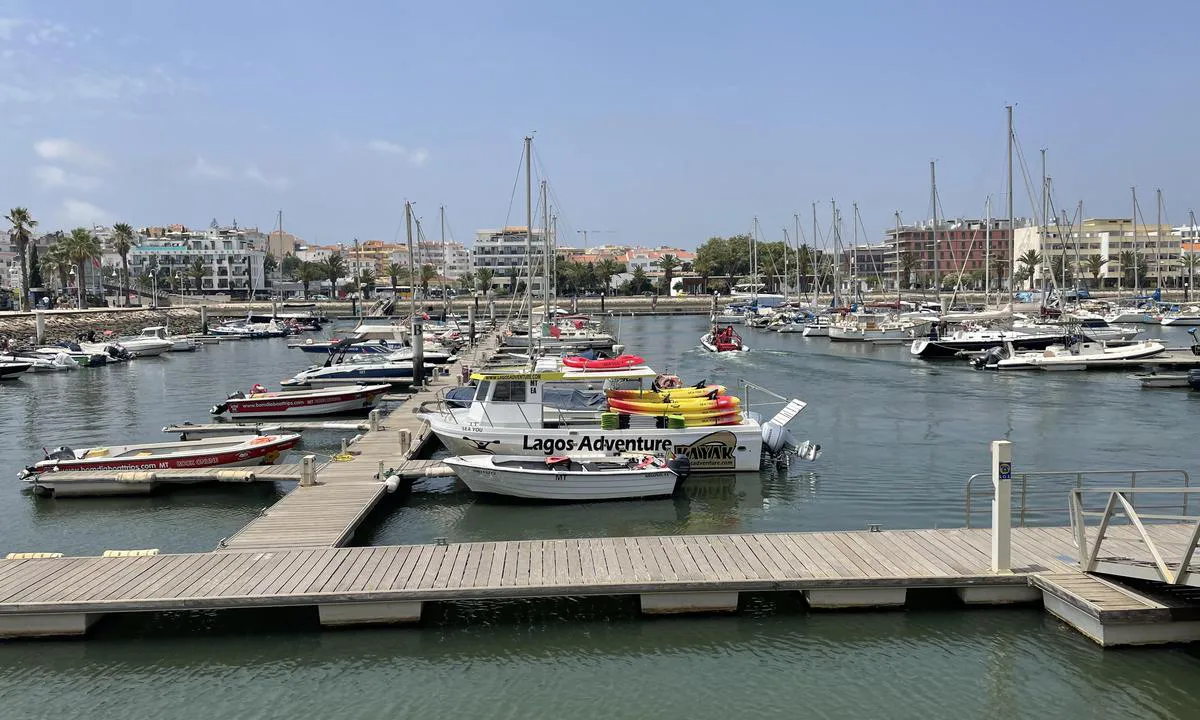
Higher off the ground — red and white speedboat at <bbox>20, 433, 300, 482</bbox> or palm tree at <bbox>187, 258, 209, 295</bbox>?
palm tree at <bbox>187, 258, 209, 295</bbox>

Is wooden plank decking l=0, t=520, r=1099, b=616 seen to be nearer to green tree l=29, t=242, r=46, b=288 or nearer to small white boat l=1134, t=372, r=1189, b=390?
small white boat l=1134, t=372, r=1189, b=390

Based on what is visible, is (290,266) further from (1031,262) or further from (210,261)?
(1031,262)

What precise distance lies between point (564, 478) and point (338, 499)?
16.1ft

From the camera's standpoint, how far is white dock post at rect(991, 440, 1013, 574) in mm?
13266

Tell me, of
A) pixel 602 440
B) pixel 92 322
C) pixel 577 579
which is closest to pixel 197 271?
pixel 92 322

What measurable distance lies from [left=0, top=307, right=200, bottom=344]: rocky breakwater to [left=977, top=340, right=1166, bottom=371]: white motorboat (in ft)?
232

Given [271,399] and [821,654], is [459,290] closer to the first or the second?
[271,399]

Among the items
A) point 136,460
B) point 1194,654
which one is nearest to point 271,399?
point 136,460

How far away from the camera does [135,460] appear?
23.4 meters

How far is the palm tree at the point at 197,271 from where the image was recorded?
6088 inches

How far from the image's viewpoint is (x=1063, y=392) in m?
43.7

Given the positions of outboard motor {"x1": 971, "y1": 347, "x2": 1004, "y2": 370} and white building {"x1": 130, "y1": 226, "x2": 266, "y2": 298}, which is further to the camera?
white building {"x1": 130, "y1": 226, "x2": 266, "y2": 298}

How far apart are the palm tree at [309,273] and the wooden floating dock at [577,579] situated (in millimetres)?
153300

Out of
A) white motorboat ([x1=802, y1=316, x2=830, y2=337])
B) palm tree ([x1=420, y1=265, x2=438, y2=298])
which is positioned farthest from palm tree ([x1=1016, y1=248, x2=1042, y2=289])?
palm tree ([x1=420, y1=265, x2=438, y2=298])
